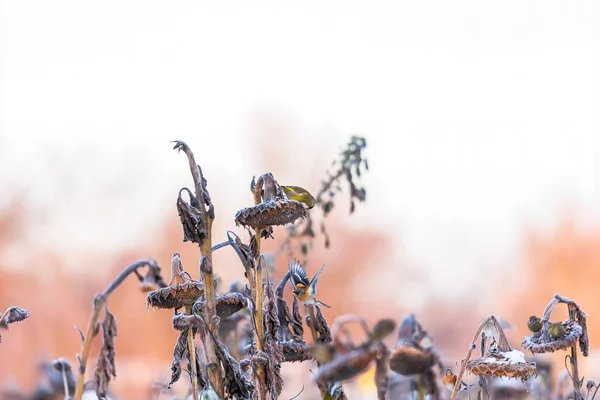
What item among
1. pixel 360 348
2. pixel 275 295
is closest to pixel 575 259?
pixel 275 295

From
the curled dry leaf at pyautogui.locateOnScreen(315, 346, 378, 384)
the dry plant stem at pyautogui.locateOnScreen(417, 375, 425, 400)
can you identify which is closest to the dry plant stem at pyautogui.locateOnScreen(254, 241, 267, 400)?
the dry plant stem at pyautogui.locateOnScreen(417, 375, 425, 400)

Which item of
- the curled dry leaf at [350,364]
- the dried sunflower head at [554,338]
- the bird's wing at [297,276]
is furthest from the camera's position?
the dried sunflower head at [554,338]

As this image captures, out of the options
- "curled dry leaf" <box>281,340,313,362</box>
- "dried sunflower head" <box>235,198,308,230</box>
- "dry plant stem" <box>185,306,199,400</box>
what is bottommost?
"curled dry leaf" <box>281,340,313,362</box>

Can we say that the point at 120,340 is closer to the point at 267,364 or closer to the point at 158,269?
the point at 158,269

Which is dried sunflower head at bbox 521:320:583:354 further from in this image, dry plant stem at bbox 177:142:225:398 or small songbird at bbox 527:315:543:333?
dry plant stem at bbox 177:142:225:398

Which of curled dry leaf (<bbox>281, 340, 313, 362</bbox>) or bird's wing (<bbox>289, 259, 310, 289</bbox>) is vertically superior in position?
bird's wing (<bbox>289, 259, 310, 289</bbox>)

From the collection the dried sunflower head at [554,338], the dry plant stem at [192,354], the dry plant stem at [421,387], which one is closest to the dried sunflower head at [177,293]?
the dry plant stem at [192,354]

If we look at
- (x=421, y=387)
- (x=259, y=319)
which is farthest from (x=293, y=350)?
(x=421, y=387)

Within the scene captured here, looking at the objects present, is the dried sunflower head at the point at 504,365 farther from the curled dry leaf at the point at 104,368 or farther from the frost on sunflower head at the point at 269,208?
the curled dry leaf at the point at 104,368

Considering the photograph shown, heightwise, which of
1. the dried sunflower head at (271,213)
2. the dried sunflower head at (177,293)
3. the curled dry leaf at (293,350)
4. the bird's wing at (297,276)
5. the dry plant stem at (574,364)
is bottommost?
the dry plant stem at (574,364)
